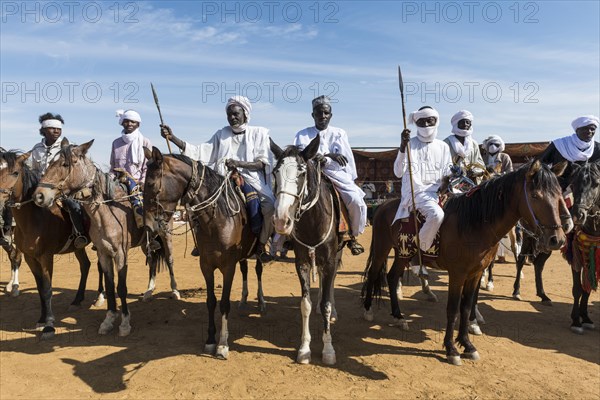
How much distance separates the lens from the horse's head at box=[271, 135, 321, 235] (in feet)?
14.2

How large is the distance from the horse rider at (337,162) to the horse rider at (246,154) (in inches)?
24.1

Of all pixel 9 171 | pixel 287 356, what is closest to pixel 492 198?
pixel 287 356

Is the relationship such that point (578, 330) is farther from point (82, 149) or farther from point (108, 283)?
point (82, 149)

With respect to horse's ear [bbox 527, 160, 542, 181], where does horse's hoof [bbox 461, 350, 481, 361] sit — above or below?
below

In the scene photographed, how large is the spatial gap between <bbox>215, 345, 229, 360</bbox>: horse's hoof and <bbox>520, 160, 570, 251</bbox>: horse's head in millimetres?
3794

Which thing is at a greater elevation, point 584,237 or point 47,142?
point 47,142

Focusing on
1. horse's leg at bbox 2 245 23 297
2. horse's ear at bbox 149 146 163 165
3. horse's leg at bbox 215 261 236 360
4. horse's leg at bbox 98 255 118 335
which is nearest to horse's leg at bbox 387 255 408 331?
horse's leg at bbox 215 261 236 360

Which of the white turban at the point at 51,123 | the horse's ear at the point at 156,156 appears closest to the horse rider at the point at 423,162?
the horse's ear at the point at 156,156

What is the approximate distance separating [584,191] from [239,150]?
4.68m

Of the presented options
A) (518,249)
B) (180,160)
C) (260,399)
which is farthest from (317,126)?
(518,249)

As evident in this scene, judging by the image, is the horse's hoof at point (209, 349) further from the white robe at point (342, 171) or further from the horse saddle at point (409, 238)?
the horse saddle at point (409, 238)

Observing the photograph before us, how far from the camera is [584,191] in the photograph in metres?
5.56

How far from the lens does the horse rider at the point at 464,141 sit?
6.60m

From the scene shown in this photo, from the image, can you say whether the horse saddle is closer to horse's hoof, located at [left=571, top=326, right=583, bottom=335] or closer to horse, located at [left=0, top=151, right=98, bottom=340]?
horse's hoof, located at [left=571, top=326, right=583, bottom=335]
